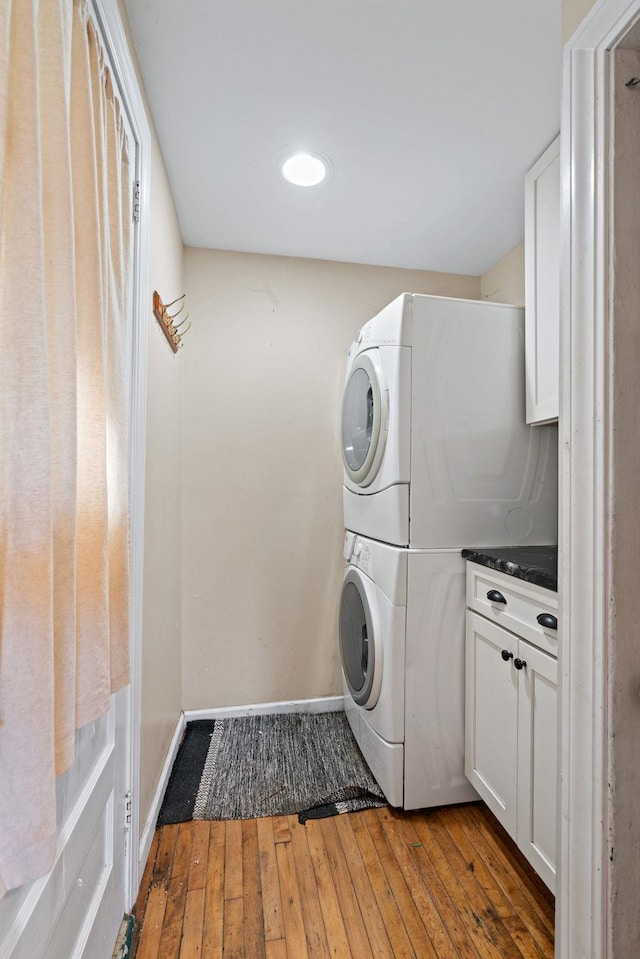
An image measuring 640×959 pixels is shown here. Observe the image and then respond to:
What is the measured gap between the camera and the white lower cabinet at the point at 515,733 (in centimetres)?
118

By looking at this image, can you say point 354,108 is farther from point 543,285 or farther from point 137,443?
point 137,443

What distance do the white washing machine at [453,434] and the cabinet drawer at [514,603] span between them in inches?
6.9

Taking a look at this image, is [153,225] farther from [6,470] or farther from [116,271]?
[6,470]

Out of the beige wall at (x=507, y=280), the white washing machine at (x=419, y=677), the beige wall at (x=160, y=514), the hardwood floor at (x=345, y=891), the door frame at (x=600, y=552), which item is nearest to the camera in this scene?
the door frame at (x=600, y=552)

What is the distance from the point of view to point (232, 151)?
1.60 metres

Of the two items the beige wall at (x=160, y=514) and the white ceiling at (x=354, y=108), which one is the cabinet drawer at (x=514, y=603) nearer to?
the beige wall at (x=160, y=514)

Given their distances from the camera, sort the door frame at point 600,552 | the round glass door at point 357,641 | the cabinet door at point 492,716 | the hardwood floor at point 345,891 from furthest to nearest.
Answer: the round glass door at point 357,641 → the cabinet door at point 492,716 → the hardwood floor at point 345,891 → the door frame at point 600,552

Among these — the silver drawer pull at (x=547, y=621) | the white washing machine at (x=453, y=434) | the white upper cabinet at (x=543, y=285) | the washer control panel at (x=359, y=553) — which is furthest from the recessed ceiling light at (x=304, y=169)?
the silver drawer pull at (x=547, y=621)

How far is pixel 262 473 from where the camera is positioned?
2293 mm

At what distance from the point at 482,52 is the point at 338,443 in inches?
61.3

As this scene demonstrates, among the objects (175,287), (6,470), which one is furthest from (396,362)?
(6,470)

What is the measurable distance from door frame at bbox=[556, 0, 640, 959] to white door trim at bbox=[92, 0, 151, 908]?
1.08 meters

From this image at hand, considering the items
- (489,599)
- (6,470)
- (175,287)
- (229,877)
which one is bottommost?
(229,877)

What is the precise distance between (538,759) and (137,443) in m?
1.44
